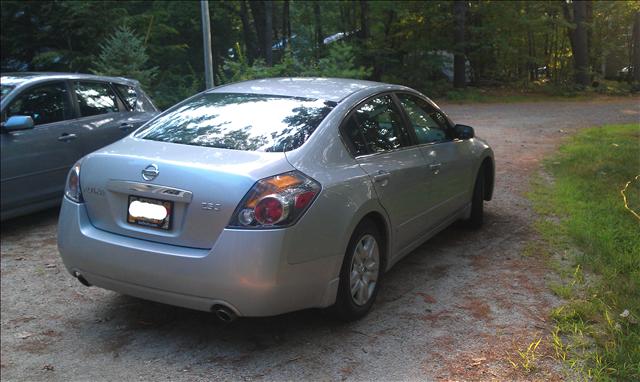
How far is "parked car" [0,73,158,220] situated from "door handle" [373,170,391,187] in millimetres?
4095

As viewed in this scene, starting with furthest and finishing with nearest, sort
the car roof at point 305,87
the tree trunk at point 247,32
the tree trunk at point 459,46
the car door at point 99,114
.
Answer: the tree trunk at point 247,32 → the tree trunk at point 459,46 → the car door at point 99,114 → the car roof at point 305,87

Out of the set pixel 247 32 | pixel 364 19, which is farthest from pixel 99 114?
pixel 247 32

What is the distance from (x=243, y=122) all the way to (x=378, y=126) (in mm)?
1018

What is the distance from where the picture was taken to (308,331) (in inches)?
156

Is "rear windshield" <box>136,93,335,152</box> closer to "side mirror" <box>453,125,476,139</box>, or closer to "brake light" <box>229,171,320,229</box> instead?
"brake light" <box>229,171,320,229</box>

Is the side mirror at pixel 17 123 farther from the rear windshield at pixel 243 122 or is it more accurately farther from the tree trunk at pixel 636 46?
the tree trunk at pixel 636 46

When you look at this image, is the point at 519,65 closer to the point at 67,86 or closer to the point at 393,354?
the point at 67,86

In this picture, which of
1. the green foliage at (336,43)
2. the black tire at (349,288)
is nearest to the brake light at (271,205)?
the black tire at (349,288)

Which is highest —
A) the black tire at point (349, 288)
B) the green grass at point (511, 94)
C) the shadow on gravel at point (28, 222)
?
the black tire at point (349, 288)

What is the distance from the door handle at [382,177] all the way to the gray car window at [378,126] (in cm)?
18

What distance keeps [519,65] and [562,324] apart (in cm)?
2327

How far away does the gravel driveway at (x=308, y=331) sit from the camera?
137 inches

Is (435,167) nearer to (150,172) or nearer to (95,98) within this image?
(150,172)

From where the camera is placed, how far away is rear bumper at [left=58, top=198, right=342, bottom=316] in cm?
331
